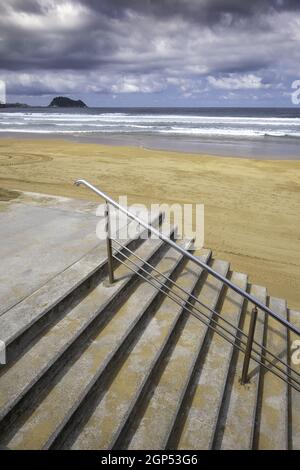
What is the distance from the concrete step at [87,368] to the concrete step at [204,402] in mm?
841

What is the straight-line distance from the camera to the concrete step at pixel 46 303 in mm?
3209

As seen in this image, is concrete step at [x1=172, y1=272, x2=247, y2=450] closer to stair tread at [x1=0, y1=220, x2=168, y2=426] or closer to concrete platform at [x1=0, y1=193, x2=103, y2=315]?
stair tread at [x1=0, y1=220, x2=168, y2=426]

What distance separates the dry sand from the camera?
7.59m

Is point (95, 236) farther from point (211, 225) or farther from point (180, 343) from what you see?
point (211, 225)

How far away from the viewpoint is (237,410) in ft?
11.3

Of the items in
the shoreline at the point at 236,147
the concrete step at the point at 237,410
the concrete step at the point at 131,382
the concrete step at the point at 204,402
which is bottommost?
the concrete step at the point at 237,410

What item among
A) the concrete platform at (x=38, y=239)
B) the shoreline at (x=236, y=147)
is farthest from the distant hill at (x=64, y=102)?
the concrete platform at (x=38, y=239)

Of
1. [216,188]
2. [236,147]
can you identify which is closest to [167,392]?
[216,188]

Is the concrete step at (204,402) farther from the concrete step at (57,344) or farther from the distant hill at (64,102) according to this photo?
the distant hill at (64,102)

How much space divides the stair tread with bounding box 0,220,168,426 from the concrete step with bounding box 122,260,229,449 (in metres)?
0.96

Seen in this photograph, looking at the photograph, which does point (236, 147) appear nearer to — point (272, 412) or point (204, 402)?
point (272, 412)

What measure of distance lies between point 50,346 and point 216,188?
10.1 meters
